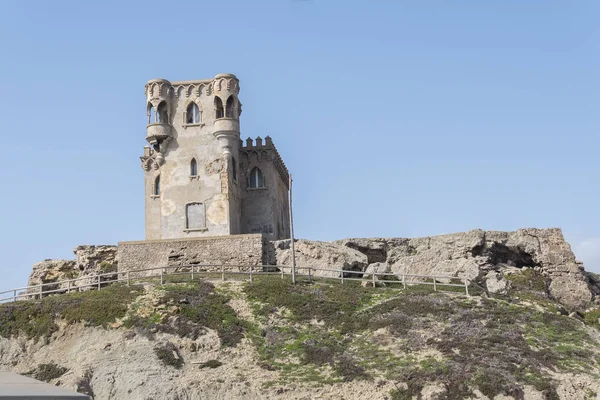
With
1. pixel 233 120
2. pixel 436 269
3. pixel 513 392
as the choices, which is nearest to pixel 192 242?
pixel 233 120

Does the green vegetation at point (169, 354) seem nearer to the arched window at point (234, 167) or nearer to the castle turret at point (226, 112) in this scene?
the castle turret at point (226, 112)

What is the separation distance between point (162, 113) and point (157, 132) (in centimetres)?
153

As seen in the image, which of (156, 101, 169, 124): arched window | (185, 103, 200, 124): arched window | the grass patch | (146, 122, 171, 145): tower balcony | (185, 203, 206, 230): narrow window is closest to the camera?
the grass patch

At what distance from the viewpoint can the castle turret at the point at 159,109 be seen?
188 feet

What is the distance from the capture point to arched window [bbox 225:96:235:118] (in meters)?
57.7

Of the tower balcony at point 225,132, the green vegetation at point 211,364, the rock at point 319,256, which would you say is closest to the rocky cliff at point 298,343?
the green vegetation at point 211,364

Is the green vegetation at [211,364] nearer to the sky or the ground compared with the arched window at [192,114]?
nearer to the ground

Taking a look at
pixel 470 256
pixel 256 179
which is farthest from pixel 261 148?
pixel 470 256

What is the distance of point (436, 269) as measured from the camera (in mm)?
50031

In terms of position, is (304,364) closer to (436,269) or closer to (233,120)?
(436,269)

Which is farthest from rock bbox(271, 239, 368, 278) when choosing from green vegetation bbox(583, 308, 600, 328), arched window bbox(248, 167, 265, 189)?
green vegetation bbox(583, 308, 600, 328)

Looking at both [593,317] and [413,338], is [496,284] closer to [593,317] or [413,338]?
[593,317]

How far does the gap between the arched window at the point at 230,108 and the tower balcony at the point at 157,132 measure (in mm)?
3813

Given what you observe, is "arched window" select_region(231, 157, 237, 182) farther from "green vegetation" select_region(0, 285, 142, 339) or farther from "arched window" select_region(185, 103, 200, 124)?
"green vegetation" select_region(0, 285, 142, 339)
